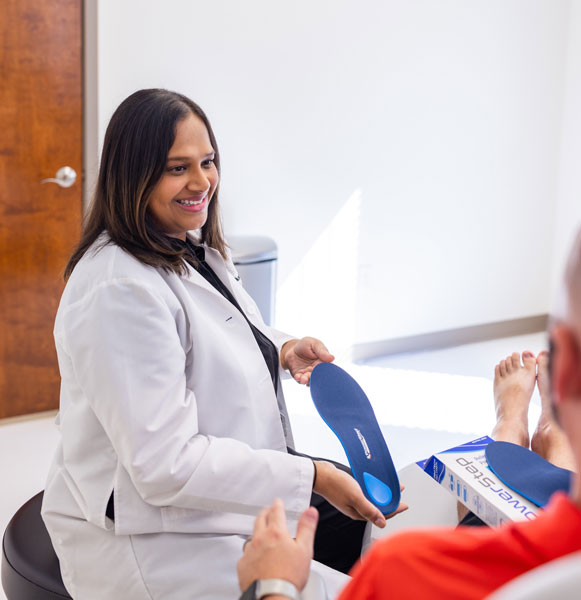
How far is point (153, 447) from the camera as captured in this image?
117cm

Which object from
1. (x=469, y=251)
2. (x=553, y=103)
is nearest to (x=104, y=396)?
(x=469, y=251)

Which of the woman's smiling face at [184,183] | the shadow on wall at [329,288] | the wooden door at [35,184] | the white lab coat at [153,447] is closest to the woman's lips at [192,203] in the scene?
the woman's smiling face at [184,183]

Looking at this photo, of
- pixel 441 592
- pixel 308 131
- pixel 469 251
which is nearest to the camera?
pixel 441 592

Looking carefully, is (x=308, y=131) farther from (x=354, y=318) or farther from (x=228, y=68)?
(x=354, y=318)

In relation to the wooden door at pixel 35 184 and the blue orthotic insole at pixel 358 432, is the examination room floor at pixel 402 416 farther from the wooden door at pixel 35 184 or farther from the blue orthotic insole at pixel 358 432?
the blue orthotic insole at pixel 358 432

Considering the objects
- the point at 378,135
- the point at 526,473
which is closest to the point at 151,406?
the point at 526,473

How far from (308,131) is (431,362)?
131 centimetres

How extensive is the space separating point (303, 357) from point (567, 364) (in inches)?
46.1

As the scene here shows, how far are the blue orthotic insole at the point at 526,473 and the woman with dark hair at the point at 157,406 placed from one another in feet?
0.80

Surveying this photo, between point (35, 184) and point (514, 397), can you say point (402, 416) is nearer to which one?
point (514, 397)

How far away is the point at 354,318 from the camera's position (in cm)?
368

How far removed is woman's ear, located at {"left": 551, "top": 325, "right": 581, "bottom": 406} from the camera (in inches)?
22.0

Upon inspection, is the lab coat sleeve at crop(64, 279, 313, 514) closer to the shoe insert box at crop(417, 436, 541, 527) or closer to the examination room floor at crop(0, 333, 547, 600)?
the shoe insert box at crop(417, 436, 541, 527)

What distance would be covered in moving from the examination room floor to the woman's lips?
4.22 ft
